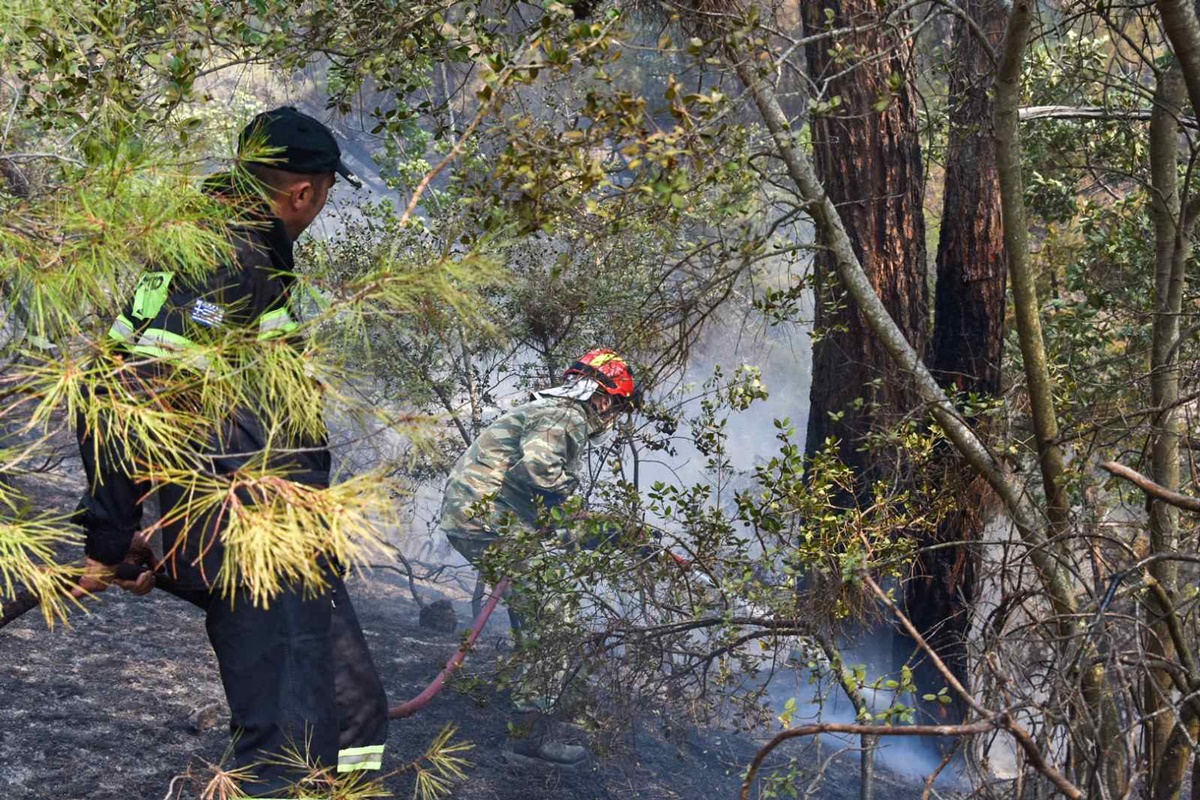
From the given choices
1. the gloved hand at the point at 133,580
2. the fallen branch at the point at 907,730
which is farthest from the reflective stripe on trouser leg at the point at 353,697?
the fallen branch at the point at 907,730

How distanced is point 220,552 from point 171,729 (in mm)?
2271

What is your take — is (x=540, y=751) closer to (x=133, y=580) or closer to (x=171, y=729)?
(x=171, y=729)

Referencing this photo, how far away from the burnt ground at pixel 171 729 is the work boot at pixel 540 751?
0.18ft

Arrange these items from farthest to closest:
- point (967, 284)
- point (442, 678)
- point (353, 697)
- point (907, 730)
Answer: point (967, 284)
point (442, 678)
point (353, 697)
point (907, 730)

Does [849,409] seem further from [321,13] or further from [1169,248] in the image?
[321,13]

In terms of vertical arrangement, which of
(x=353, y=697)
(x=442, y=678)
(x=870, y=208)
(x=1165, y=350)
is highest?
(x=870, y=208)

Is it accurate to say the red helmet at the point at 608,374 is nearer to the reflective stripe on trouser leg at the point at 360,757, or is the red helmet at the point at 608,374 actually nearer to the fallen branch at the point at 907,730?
the reflective stripe on trouser leg at the point at 360,757

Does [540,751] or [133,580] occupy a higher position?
[133,580]

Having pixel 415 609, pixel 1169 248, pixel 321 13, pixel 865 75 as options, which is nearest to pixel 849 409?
pixel 865 75

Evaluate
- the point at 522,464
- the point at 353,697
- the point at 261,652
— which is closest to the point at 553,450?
the point at 522,464

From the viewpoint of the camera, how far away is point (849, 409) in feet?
17.8

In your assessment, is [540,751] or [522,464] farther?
[522,464]

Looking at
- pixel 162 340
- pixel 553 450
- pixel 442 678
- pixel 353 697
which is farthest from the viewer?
pixel 553 450

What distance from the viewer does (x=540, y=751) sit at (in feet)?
16.6
